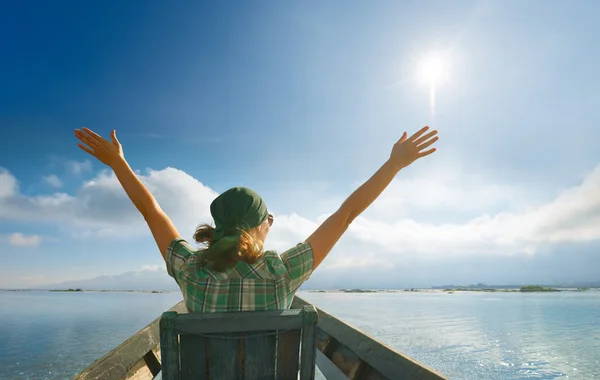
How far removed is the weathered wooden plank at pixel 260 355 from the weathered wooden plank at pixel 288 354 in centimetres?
5

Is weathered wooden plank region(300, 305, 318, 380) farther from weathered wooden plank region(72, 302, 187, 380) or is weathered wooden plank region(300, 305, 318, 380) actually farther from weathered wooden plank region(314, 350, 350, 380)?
weathered wooden plank region(314, 350, 350, 380)

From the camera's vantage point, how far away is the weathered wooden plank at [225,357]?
188 cm

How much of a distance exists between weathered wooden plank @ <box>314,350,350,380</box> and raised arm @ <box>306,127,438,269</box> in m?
2.51

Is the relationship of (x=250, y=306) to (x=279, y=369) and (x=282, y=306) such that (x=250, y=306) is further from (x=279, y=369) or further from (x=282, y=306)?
(x=279, y=369)

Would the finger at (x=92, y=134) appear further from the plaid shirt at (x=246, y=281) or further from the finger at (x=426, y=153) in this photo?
the finger at (x=426, y=153)

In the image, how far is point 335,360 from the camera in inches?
172

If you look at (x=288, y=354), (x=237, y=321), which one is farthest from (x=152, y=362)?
(x=237, y=321)

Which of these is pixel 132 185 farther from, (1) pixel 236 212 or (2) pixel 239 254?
(2) pixel 239 254

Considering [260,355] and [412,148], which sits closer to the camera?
[260,355]

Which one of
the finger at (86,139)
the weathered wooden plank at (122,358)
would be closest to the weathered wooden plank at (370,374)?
the weathered wooden plank at (122,358)

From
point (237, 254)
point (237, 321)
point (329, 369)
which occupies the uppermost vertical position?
point (237, 254)

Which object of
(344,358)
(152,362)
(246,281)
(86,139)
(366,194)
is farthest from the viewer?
(152,362)

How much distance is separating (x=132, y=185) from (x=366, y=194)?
1.69 metres

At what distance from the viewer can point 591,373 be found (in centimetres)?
948
